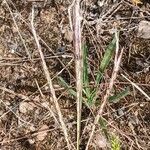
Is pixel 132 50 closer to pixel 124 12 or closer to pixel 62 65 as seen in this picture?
pixel 124 12

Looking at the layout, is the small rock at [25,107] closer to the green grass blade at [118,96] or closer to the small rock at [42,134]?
the small rock at [42,134]

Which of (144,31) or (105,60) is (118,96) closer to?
(105,60)

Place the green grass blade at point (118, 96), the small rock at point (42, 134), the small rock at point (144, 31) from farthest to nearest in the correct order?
1. the small rock at point (144, 31)
2. the small rock at point (42, 134)
3. the green grass blade at point (118, 96)

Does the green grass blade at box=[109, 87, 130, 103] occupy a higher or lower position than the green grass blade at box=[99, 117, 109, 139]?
higher

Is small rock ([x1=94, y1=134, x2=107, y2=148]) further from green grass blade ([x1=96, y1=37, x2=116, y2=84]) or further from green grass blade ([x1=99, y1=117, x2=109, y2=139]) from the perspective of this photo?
green grass blade ([x1=96, y1=37, x2=116, y2=84])

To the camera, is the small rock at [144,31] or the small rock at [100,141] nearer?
the small rock at [100,141]

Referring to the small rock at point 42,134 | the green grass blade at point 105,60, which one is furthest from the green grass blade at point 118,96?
the small rock at point 42,134

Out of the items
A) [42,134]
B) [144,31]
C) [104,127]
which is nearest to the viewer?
[104,127]

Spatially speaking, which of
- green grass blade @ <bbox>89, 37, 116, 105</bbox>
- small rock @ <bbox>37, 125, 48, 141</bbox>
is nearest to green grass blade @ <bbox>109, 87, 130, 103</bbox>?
green grass blade @ <bbox>89, 37, 116, 105</bbox>

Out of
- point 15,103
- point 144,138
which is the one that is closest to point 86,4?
point 15,103

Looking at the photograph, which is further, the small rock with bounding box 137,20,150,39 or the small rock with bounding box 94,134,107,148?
the small rock with bounding box 137,20,150,39

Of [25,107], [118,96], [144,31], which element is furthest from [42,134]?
[144,31]
